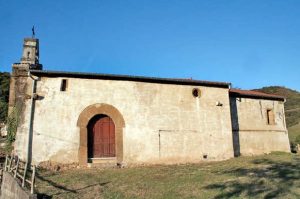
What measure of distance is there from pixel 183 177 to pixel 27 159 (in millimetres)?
6799

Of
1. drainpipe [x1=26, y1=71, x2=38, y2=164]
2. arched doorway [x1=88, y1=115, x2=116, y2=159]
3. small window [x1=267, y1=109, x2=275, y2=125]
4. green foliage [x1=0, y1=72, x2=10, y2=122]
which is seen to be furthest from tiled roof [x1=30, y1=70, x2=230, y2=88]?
green foliage [x1=0, y1=72, x2=10, y2=122]

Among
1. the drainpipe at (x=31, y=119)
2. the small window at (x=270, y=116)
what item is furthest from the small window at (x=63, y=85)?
the small window at (x=270, y=116)

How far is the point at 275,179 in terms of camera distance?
10.4 metres

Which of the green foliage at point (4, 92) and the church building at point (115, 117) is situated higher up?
the green foliage at point (4, 92)

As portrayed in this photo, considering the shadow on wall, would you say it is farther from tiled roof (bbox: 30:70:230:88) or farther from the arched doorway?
the arched doorway

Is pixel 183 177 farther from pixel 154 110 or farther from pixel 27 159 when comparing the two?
pixel 27 159

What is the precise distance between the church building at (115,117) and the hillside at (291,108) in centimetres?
1648

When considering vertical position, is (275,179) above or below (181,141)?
below

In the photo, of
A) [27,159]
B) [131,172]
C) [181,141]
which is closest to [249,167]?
[181,141]

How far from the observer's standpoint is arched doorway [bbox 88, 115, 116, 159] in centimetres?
1495

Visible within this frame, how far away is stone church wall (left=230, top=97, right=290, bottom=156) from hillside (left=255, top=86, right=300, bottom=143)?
1043 cm

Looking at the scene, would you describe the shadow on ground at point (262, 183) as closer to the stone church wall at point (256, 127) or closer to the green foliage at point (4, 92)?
the stone church wall at point (256, 127)

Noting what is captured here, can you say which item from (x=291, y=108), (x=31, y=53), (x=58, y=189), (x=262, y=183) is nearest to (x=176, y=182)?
(x=262, y=183)

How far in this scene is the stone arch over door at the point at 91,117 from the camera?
14.4 m
